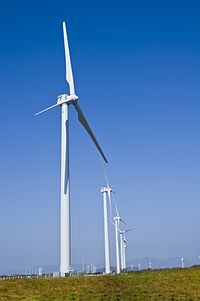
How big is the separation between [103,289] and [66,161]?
21.6m

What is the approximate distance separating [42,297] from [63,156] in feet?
82.7

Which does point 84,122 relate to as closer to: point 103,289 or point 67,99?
point 67,99

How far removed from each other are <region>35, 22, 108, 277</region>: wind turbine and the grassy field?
5.48 metres

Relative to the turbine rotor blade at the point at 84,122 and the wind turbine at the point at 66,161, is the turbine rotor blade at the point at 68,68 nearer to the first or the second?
the wind turbine at the point at 66,161

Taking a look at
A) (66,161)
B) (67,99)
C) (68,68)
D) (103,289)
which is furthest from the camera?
(68,68)

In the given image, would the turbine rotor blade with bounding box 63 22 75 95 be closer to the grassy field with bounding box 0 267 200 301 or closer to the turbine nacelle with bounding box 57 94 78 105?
the turbine nacelle with bounding box 57 94 78 105

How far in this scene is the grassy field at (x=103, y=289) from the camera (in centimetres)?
3794

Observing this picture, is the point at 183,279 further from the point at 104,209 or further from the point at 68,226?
the point at 104,209

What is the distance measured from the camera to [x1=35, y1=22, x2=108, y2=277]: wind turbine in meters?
54.8

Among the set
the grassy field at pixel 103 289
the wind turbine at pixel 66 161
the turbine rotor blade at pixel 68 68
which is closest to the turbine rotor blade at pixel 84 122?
the wind turbine at pixel 66 161

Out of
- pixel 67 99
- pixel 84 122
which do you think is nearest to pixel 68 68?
pixel 67 99

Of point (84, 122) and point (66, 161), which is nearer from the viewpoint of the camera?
point (66, 161)

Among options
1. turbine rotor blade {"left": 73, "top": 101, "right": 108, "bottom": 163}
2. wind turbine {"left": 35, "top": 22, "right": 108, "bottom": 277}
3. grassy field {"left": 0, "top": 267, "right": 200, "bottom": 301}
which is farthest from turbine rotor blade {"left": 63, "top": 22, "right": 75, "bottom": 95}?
grassy field {"left": 0, "top": 267, "right": 200, "bottom": 301}

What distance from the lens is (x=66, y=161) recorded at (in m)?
59.8
